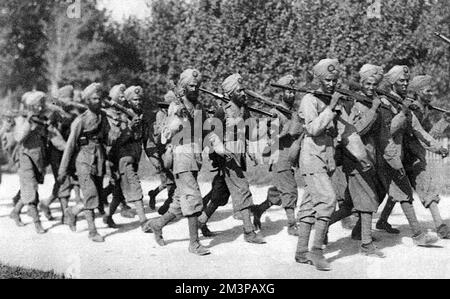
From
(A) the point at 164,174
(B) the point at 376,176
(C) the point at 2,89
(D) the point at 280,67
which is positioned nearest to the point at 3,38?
(C) the point at 2,89

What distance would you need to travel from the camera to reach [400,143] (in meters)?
7.83

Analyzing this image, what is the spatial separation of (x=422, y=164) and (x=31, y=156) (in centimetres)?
569

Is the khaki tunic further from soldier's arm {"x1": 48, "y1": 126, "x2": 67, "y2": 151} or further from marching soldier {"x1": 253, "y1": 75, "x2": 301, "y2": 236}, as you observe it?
marching soldier {"x1": 253, "y1": 75, "x2": 301, "y2": 236}

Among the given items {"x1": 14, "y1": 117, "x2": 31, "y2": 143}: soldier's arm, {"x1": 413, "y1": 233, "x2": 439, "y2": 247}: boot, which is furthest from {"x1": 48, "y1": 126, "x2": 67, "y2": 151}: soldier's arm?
{"x1": 413, "y1": 233, "x2": 439, "y2": 247}: boot

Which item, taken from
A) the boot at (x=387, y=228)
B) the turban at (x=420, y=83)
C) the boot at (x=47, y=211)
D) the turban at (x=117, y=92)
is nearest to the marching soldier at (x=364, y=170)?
the turban at (x=420, y=83)

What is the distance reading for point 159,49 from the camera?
19672 mm

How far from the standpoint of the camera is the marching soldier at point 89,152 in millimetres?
8789

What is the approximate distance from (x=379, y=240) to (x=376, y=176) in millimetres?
871

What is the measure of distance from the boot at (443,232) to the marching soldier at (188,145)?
2936 millimetres

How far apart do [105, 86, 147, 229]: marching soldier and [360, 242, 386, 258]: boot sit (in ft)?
11.0

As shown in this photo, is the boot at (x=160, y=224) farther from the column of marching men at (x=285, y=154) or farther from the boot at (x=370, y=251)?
the boot at (x=370, y=251)

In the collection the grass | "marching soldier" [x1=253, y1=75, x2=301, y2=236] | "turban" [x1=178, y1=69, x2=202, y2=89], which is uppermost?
"turban" [x1=178, y1=69, x2=202, y2=89]

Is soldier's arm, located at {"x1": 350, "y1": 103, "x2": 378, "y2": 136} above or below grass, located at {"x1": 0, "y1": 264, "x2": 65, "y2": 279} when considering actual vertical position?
above

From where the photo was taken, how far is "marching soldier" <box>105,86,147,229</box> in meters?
9.27
